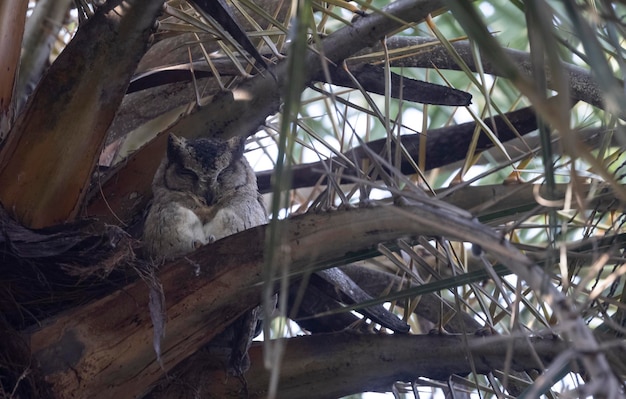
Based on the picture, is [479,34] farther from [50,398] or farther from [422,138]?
[422,138]

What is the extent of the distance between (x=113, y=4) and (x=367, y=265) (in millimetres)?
1928

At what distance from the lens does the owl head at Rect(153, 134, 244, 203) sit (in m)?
2.85

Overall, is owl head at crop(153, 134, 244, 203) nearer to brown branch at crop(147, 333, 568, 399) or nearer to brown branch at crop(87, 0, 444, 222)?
brown branch at crop(87, 0, 444, 222)

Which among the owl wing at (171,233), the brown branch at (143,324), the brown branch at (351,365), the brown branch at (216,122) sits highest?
the brown branch at (216,122)

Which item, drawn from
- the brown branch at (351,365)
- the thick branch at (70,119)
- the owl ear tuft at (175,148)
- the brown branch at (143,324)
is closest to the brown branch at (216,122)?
the owl ear tuft at (175,148)

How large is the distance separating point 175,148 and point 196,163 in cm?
12

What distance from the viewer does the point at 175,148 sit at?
282 centimetres

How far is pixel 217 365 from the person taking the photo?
2393mm

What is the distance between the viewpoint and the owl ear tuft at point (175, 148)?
2801 millimetres

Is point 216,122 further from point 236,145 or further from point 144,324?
point 144,324

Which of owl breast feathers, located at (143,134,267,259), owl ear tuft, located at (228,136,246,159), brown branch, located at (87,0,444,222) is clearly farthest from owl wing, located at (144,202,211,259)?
owl ear tuft, located at (228,136,246,159)

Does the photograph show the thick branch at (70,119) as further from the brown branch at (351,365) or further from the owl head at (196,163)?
the brown branch at (351,365)

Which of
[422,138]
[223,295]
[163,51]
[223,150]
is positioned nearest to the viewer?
[223,295]

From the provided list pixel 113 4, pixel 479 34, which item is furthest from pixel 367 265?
pixel 479 34
